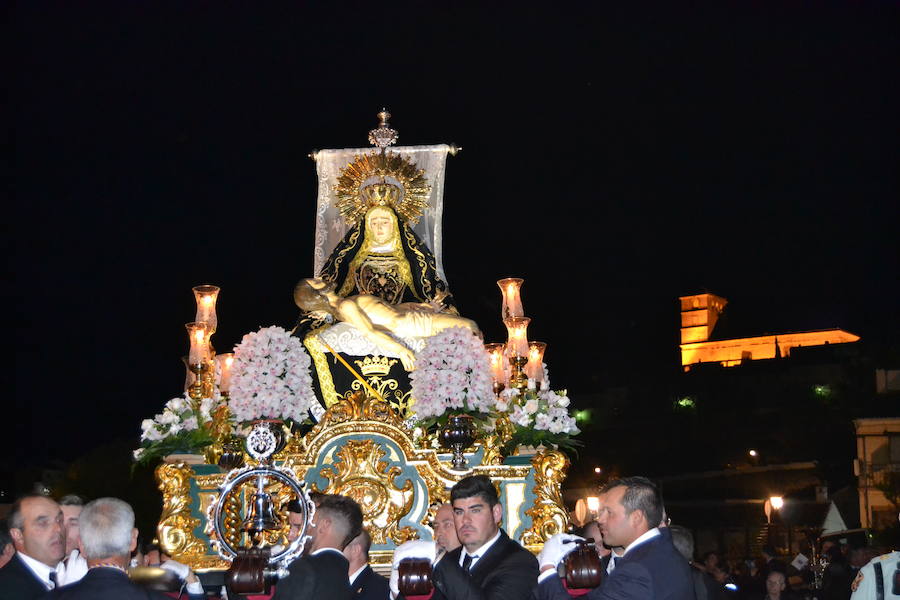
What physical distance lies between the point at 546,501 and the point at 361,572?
174 inches

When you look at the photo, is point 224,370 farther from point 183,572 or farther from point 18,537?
point 18,537

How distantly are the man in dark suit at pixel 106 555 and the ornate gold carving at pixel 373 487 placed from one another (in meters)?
5.56

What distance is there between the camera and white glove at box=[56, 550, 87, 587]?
6359 mm

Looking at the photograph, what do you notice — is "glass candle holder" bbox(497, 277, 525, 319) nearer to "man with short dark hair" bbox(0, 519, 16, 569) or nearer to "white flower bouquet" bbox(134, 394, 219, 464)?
"white flower bouquet" bbox(134, 394, 219, 464)

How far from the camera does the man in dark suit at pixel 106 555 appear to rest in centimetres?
517

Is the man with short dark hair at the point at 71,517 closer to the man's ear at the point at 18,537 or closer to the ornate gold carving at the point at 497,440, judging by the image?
the man's ear at the point at 18,537

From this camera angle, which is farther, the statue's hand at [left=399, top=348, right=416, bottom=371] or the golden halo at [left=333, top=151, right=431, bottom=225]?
the golden halo at [left=333, top=151, right=431, bottom=225]

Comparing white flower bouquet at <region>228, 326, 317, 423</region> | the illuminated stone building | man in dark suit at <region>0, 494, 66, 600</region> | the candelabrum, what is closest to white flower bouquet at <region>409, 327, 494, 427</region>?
white flower bouquet at <region>228, 326, 317, 423</region>

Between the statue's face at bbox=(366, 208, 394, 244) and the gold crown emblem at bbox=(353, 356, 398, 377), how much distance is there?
1730 millimetres

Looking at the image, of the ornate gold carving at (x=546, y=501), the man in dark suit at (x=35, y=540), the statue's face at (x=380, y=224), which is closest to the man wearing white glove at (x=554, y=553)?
the man in dark suit at (x=35, y=540)

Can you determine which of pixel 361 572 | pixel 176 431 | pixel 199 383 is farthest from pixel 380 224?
pixel 361 572

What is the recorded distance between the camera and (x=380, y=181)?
14.6 meters

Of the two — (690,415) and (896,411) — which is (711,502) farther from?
(690,415)

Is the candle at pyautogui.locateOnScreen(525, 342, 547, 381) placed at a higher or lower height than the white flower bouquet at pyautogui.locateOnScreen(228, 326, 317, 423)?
higher
